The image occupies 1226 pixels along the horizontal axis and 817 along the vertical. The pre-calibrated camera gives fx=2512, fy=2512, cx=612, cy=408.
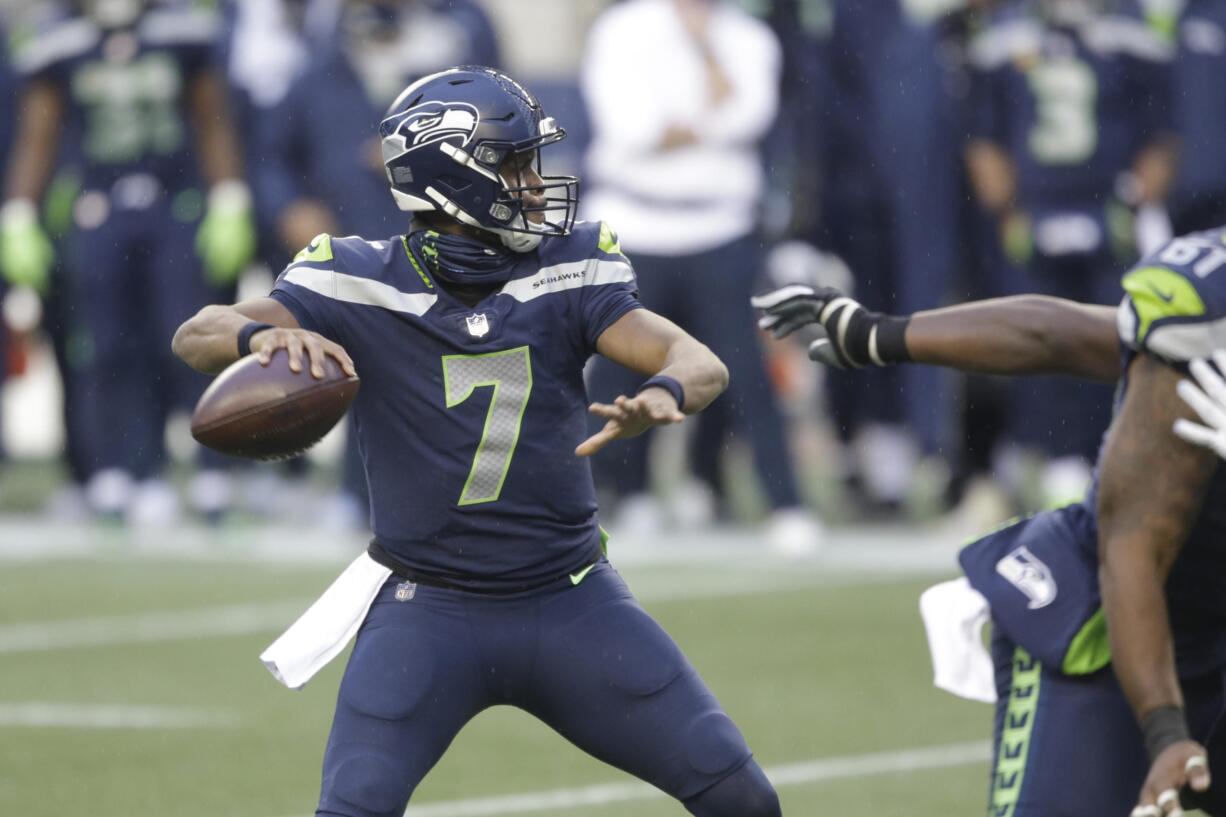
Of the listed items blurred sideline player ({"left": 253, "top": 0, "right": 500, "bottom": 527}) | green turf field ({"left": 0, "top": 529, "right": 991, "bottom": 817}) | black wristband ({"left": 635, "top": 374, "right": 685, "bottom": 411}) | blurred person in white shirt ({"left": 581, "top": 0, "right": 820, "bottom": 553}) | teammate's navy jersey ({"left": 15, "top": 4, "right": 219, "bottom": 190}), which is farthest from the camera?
teammate's navy jersey ({"left": 15, "top": 4, "right": 219, "bottom": 190})

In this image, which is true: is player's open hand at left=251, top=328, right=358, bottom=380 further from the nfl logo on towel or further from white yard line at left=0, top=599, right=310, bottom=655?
white yard line at left=0, top=599, right=310, bottom=655

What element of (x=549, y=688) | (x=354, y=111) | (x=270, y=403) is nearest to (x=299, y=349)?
(x=270, y=403)

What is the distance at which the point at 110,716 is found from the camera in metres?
7.42

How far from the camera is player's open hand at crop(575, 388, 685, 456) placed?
13.7 feet

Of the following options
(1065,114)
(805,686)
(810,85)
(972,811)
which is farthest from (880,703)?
(810,85)

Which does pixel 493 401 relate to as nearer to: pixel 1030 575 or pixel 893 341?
pixel 893 341

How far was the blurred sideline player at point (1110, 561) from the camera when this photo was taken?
422cm

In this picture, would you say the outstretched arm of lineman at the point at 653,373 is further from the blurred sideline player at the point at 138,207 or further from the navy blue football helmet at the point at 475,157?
the blurred sideline player at the point at 138,207

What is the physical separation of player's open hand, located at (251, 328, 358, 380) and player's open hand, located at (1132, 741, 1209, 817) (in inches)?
60.2

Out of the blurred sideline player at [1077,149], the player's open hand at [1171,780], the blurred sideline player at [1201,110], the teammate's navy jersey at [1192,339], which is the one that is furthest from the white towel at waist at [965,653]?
the blurred sideline player at [1201,110]

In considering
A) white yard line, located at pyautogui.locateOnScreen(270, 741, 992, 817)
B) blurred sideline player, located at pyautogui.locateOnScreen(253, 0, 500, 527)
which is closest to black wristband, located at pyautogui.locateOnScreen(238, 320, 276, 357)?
white yard line, located at pyautogui.locateOnScreen(270, 741, 992, 817)

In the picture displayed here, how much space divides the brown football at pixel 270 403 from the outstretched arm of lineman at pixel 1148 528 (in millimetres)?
1353

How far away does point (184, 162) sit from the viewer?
39.4 ft

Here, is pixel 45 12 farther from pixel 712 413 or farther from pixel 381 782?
pixel 381 782
